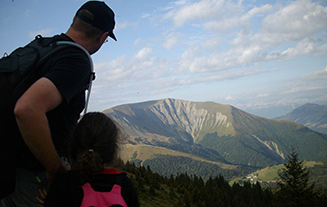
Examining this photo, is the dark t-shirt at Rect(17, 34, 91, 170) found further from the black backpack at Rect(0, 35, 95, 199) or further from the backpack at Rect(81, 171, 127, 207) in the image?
the backpack at Rect(81, 171, 127, 207)

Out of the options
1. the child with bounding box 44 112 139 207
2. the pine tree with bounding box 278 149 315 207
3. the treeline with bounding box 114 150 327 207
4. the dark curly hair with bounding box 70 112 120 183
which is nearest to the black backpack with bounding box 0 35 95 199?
the child with bounding box 44 112 139 207

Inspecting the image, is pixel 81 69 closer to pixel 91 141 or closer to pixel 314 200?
pixel 91 141

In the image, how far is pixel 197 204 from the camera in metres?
52.8

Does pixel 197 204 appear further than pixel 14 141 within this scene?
Yes

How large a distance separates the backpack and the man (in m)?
0.39

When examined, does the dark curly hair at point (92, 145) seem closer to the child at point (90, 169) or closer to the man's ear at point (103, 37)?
the child at point (90, 169)

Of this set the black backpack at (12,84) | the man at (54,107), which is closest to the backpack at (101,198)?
the man at (54,107)

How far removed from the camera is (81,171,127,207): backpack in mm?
2600

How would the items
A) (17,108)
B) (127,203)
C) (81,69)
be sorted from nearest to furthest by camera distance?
1. (17,108)
2. (81,69)
3. (127,203)

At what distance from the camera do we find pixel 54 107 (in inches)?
93.9

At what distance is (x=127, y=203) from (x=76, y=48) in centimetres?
204

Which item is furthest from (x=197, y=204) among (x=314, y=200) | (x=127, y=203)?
(x=127, y=203)

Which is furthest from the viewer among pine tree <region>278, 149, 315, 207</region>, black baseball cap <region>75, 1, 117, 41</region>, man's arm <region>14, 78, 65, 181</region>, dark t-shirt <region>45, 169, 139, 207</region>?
pine tree <region>278, 149, 315, 207</region>

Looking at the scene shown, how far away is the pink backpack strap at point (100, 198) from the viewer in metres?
2.60
